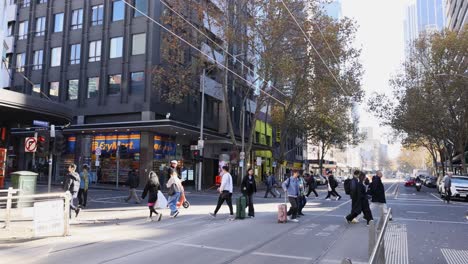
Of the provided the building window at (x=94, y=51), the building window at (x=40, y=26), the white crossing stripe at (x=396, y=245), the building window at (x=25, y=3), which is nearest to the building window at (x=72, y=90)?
the building window at (x=94, y=51)

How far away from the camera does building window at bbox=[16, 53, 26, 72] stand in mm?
42250

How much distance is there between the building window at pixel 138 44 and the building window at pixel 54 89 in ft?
29.1

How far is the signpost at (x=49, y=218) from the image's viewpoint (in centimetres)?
1019

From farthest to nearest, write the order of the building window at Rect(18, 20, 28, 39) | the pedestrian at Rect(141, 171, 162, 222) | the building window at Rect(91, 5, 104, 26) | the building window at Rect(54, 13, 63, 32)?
1. the building window at Rect(18, 20, 28, 39)
2. the building window at Rect(54, 13, 63, 32)
3. the building window at Rect(91, 5, 104, 26)
4. the pedestrian at Rect(141, 171, 162, 222)

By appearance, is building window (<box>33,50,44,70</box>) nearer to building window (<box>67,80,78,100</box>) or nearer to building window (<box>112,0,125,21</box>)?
building window (<box>67,80,78,100</box>)

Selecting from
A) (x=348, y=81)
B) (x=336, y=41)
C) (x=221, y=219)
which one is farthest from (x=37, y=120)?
(x=348, y=81)

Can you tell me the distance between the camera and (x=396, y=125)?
153 feet

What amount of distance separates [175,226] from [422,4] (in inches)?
4029

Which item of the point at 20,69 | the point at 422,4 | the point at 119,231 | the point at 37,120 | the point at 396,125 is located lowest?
the point at 119,231

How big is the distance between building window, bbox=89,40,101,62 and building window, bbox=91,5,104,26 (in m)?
1.78

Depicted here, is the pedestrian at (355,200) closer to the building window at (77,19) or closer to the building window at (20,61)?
A: the building window at (77,19)

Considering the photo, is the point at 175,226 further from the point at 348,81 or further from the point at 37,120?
the point at 348,81

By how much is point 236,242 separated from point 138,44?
28.8 meters

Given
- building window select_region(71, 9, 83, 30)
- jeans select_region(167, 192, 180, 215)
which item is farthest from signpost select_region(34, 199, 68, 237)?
building window select_region(71, 9, 83, 30)
